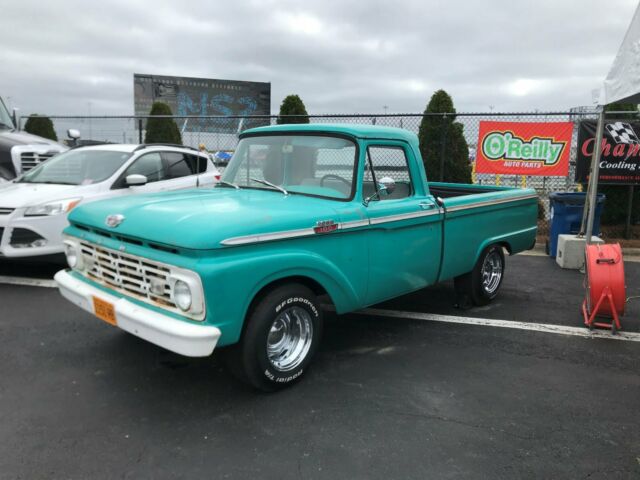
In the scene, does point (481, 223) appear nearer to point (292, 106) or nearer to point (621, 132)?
point (621, 132)

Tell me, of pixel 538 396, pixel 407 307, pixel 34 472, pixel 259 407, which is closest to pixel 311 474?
pixel 259 407

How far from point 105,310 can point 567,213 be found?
7413 mm

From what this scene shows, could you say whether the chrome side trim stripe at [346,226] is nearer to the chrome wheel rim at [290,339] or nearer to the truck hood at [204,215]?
the truck hood at [204,215]

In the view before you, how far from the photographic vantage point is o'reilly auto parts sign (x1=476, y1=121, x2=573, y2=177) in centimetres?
932

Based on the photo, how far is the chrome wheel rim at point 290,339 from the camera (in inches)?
138

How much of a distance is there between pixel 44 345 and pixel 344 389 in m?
2.66

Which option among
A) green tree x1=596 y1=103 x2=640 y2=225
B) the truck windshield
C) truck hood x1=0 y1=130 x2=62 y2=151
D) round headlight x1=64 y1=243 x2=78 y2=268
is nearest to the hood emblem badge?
round headlight x1=64 y1=243 x2=78 y2=268

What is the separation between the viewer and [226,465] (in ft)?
8.84

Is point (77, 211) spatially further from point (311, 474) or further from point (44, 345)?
point (311, 474)

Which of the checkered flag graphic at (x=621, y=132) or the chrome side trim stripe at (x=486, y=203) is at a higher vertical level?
the checkered flag graphic at (x=621, y=132)

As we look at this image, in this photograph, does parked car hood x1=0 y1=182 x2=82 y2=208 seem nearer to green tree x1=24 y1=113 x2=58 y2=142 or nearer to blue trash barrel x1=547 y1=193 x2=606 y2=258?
blue trash barrel x1=547 y1=193 x2=606 y2=258

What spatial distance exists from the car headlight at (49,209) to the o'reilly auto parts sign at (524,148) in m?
7.43

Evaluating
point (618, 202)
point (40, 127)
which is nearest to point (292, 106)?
point (618, 202)

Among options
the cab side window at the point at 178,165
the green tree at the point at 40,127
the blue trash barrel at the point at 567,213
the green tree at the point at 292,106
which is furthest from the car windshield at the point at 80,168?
the green tree at the point at 40,127
